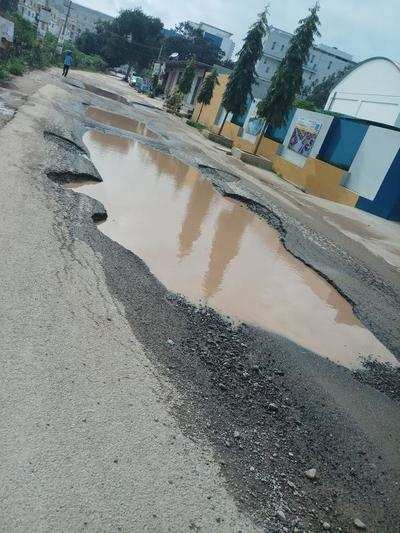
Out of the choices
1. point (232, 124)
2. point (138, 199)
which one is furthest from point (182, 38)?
point (138, 199)

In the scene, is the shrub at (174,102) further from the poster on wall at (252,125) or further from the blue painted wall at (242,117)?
the poster on wall at (252,125)

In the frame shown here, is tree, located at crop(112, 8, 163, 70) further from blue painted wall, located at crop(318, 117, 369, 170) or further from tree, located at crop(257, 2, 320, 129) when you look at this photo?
blue painted wall, located at crop(318, 117, 369, 170)

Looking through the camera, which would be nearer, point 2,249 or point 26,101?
point 2,249

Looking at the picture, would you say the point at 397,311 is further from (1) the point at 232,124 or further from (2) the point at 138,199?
(1) the point at 232,124

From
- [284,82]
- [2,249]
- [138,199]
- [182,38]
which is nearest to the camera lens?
[2,249]

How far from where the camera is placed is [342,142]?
758 inches

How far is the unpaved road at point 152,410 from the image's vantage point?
8.43 ft

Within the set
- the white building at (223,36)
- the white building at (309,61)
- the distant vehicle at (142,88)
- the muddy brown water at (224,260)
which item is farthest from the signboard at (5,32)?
the white building at (223,36)

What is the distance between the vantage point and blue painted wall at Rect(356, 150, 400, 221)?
16.4m

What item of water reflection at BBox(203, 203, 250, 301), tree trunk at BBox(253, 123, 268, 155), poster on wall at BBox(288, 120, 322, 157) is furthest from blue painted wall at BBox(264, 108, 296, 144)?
water reflection at BBox(203, 203, 250, 301)

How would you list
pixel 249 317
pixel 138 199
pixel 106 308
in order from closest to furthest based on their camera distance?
pixel 106 308 < pixel 249 317 < pixel 138 199

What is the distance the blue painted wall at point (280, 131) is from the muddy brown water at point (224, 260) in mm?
14594

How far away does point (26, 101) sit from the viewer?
1355 centimetres

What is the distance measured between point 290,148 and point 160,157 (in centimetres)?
1100
